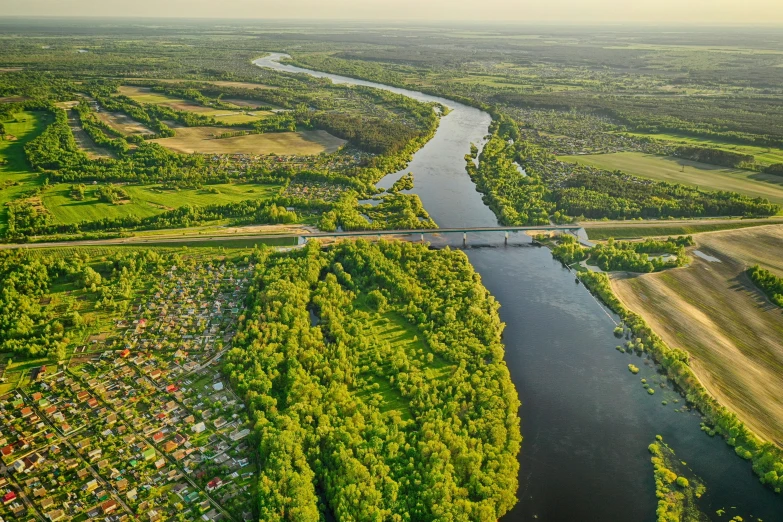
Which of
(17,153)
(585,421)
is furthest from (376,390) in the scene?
(17,153)

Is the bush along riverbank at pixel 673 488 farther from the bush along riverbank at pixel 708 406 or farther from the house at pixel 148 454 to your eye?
the house at pixel 148 454

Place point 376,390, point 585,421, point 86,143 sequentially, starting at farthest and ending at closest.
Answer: point 86,143
point 376,390
point 585,421

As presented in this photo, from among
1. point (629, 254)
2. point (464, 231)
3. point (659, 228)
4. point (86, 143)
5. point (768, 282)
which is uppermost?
point (86, 143)

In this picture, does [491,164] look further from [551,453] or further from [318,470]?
[318,470]

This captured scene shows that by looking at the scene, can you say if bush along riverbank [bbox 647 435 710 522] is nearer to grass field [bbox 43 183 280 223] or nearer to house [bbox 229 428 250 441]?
house [bbox 229 428 250 441]

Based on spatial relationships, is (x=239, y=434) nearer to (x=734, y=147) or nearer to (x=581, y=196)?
(x=581, y=196)
